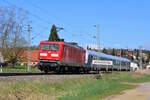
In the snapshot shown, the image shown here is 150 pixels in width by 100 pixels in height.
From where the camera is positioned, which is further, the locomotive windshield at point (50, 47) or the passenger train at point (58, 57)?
the locomotive windshield at point (50, 47)

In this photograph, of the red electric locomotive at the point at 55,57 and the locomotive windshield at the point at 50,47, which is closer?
the red electric locomotive at the point at 55,57

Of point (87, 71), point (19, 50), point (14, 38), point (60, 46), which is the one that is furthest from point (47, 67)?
point (19, 50)

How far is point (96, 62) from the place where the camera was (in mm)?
46062

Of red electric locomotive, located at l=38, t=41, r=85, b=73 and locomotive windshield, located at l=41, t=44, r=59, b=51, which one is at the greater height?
locomotive windshield, located at l=41, t=44, r=59, b=51

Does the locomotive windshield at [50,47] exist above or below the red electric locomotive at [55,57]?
above

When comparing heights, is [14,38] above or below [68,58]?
above

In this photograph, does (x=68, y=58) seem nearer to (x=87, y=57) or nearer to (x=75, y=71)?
(x=75, y=71)

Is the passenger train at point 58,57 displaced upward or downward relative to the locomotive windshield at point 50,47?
downward

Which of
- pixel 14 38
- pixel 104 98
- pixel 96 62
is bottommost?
pixel 104 98

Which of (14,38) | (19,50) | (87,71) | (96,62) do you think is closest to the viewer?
(96,62)

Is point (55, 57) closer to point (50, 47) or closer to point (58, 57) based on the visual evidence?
point (58, 57)

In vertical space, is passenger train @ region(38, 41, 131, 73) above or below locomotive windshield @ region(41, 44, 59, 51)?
below

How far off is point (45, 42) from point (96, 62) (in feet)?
28.1

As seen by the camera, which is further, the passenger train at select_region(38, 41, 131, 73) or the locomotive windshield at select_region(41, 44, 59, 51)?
the locomotive windshield at select_region(41, 44, 59, 51)
